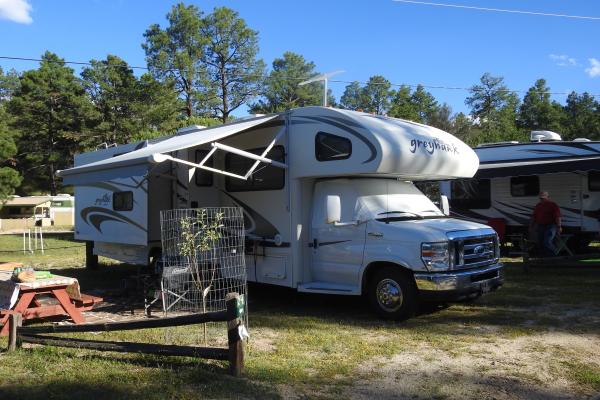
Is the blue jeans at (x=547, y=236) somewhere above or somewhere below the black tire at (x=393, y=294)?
above

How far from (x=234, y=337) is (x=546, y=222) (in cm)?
932

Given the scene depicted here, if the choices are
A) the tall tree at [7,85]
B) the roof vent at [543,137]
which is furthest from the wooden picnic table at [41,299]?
the tall tree at [7,85]

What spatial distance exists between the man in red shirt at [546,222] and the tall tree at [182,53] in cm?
3529

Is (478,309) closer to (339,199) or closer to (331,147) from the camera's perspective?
(339,199)

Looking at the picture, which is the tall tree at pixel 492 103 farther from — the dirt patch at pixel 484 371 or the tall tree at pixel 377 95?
the dirt patch at pixel 484 371

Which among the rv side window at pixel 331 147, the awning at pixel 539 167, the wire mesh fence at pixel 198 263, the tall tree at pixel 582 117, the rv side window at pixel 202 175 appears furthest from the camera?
the tall tree at pixel 582 117

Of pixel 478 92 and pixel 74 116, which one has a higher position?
pixel 478 92

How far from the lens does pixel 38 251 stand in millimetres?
18219

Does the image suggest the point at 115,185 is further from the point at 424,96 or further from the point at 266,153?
the point at 424,96

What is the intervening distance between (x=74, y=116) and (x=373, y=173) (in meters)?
39.1

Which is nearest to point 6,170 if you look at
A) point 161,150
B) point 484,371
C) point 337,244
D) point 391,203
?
point 161,150

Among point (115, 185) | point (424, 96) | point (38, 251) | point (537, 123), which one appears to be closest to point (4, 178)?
point (38, 251)

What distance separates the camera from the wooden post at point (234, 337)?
489 cm

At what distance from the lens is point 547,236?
12.2m
